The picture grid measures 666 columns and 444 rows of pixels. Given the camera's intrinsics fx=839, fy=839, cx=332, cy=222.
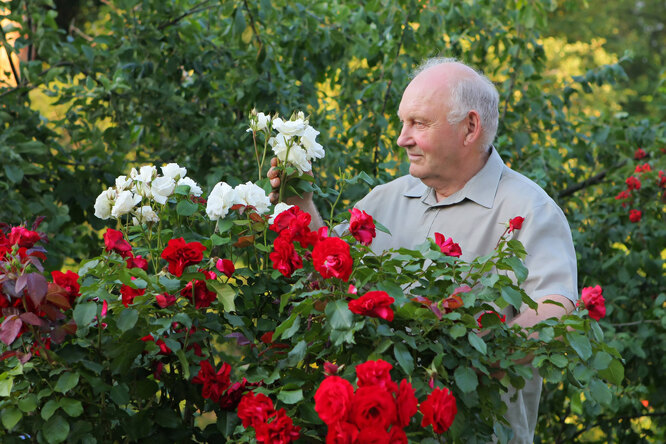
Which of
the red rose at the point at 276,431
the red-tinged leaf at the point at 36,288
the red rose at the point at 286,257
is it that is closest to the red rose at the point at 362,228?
the red rose at the point at 286,257

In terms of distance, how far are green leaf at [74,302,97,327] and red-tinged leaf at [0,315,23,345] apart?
0.11 metres

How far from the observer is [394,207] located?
9.23ft

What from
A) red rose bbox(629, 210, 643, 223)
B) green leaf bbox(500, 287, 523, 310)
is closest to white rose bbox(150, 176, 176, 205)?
green leaf bbox(500, 287, 523, 310)

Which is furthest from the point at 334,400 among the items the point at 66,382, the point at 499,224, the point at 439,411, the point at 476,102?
the point at 476,102

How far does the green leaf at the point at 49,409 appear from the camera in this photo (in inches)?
65.8

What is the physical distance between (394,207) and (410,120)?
0.34 m

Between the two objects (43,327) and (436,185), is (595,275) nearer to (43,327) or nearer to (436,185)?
(436,185)

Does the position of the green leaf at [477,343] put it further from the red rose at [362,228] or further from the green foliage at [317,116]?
the green foliage at [317,116]

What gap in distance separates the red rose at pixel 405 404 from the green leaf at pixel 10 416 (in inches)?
30.2

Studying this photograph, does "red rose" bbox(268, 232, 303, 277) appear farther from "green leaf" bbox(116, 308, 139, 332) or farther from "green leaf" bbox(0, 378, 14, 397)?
"green leaf" bbox(0, 378, 14, 397)

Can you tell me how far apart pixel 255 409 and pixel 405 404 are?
34 cm

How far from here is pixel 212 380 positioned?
1848mm

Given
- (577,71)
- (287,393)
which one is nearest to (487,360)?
(287,393)

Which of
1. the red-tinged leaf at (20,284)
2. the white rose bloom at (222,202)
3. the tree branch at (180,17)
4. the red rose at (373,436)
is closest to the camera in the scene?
the red rose at (373,436)
